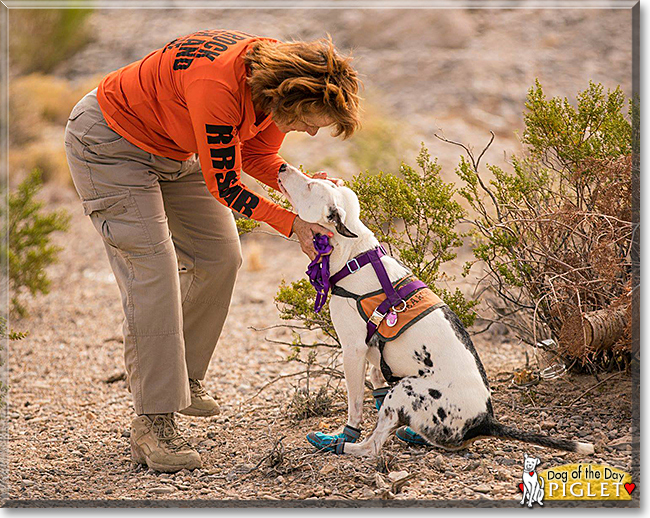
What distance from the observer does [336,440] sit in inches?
150

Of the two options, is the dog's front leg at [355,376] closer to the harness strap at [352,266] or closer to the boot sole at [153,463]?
the harness strap at [352,266]

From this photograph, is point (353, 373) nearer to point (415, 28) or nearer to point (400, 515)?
point (400, 515)

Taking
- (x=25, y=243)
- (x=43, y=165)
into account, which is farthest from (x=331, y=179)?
(x=43, y=165)

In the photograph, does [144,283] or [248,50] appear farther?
[144,283]

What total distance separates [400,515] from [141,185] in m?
2.12

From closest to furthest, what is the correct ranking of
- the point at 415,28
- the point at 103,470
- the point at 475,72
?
the point at 103,470 < the point at 475,72 < the point at 415,28

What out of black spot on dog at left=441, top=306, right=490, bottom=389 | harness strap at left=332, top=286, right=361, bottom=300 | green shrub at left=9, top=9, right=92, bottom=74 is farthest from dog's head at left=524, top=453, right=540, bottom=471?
green shrub at left=9, top=9, right=92, bottom=74

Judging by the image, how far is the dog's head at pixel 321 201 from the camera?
11.9 ft

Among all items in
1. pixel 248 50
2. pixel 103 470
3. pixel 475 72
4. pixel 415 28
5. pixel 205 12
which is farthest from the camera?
pixel 205 12

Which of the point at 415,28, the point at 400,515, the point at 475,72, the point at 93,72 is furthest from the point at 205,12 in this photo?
the point at 400,515

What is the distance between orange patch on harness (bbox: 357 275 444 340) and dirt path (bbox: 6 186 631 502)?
631 millimetres

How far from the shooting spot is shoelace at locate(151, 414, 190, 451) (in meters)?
3.96

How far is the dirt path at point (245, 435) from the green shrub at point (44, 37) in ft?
40.2

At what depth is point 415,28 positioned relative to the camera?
17.0 metres
